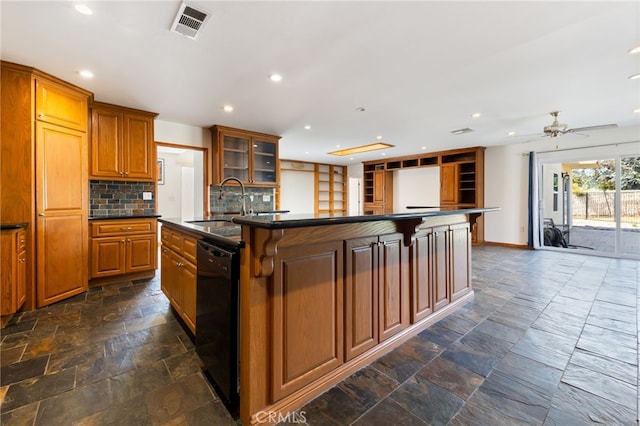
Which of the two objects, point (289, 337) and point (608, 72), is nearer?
point (289, 337)

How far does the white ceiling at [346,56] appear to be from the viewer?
6.31 ft

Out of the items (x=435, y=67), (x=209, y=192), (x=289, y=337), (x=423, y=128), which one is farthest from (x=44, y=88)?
(x=423, y=128)

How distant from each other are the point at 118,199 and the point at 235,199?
182cm

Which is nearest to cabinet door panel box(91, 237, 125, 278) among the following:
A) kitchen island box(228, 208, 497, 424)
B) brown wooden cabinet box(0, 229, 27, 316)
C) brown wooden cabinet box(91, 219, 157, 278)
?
brown wooden cabinet box(91, 219, 157, 278)

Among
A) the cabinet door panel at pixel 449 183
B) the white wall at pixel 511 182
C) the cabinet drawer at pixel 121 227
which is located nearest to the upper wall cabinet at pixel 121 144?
the cabinet drawer at pixel 121 227

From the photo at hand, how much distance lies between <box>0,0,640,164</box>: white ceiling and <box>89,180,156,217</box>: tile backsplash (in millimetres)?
1189

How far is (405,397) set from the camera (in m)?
1.59

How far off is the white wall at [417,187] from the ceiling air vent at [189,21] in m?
6.63

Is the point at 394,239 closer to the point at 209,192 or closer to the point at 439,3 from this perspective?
the point at 439,3

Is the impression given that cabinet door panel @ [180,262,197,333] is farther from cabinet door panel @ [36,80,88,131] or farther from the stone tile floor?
cabinet door panel @ [36,80,88,131]

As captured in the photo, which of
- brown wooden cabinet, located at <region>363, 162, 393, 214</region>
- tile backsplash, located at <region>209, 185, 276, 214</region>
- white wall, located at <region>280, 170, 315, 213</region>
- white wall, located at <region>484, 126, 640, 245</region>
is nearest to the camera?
tile backsplash, located at <region>209, 185, 276, 214</region>

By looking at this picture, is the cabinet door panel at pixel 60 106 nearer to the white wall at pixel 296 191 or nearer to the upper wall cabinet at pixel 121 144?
the upper wall cabinet at pixel 121 144

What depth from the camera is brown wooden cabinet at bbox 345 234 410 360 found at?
1784mm

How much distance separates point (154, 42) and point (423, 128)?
14.2ft
